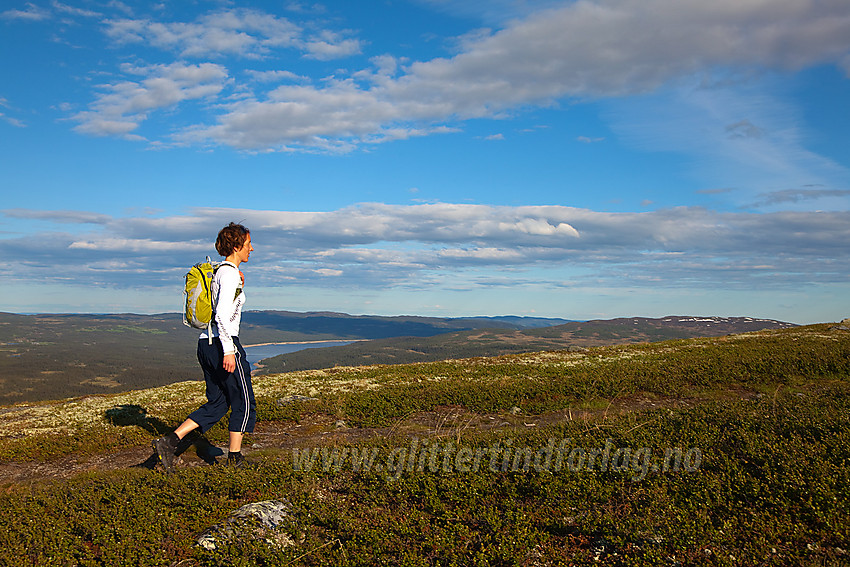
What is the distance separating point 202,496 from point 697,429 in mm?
8319

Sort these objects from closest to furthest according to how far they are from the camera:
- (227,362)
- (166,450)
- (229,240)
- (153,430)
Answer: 1. (166,450)
2. (227,362)
3. (229,240)
4. (153,430)

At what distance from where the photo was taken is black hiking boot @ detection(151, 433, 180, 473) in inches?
334

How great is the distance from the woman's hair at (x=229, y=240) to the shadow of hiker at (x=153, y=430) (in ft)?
11.8

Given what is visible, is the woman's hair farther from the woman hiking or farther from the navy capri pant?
the navy capri pant

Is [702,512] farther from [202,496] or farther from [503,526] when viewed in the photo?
[202,496]

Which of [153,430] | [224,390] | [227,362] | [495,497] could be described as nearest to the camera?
[495,497]

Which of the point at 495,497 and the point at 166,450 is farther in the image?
the point at 166,450

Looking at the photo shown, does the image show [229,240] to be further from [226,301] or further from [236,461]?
[236,461]

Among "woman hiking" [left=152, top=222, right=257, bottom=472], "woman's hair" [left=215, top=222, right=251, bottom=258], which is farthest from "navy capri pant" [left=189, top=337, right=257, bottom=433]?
"woman's hair" [left=215, top=222, right=251, bottom=258]

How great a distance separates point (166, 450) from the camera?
8.59 m

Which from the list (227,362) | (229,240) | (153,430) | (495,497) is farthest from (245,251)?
(153,430)

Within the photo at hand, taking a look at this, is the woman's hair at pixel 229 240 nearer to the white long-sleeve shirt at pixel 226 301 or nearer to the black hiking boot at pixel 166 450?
the white long-sleeve shirt at pixel 226 301

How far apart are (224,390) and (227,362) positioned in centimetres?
87

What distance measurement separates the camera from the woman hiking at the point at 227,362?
28.7ft
